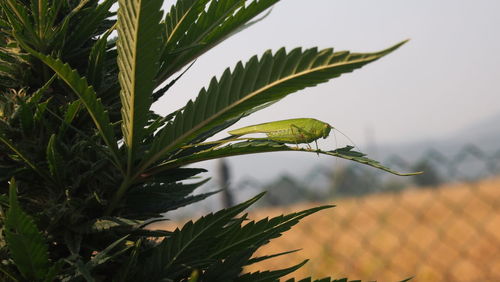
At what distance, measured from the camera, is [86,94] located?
0.74m

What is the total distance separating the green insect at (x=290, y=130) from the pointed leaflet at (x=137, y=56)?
7.5 inches

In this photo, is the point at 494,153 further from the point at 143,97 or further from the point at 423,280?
the point at 143,97

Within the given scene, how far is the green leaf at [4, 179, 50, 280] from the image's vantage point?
2.38ft

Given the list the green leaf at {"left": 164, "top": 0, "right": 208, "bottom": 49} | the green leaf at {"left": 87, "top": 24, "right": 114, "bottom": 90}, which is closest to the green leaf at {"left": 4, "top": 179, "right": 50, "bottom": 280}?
the green leaf at {"left": 87, "top": 24, "right": 114, "bottom": 90}

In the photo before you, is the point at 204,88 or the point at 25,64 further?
the point at 25,64

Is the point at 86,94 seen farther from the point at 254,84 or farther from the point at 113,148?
the point at 254,84

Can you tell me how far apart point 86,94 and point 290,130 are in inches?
11.8

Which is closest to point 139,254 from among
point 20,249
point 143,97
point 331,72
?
point 20,249

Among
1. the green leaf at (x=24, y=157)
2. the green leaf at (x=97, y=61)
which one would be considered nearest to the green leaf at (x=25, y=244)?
the green leaf at (x=24, y=157)

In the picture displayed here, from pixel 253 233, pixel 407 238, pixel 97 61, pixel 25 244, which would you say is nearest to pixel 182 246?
pixel 253 233

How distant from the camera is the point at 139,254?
0.91 metres

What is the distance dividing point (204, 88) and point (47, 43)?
0.33 metres

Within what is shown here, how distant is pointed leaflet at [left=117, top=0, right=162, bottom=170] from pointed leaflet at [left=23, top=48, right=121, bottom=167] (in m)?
0.03

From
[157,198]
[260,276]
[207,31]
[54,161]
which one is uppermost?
[207,31]
